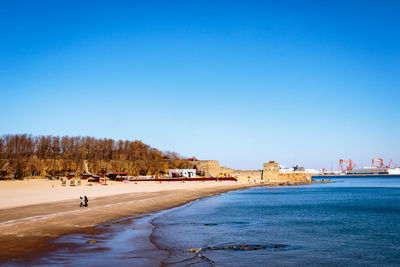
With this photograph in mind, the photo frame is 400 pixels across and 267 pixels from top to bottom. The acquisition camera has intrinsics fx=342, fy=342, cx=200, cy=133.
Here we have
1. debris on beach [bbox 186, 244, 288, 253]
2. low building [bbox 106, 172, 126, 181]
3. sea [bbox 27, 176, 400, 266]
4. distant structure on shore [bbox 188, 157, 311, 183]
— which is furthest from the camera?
distant structure on shore [bbox 188, 157, 311, 183]

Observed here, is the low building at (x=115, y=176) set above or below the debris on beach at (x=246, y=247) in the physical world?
above

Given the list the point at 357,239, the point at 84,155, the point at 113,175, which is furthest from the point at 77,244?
the point at 84,155

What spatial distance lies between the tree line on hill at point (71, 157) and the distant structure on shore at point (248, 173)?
744 centimetres

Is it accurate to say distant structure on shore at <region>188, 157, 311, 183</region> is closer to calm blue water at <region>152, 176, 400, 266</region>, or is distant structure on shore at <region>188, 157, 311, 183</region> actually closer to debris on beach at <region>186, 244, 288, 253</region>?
calm blue water at <region>152, 176, 400, 266</region>

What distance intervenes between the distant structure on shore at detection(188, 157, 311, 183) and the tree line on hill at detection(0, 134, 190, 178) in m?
7.44

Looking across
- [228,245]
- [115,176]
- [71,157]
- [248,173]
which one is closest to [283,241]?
[228,245]

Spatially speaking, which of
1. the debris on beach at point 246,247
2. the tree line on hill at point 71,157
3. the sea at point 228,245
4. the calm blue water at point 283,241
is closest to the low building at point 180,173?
the tree line on hill at point 71,157

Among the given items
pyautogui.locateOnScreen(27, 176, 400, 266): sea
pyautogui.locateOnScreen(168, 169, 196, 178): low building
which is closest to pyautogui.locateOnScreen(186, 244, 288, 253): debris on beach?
pyautogui.locateOnScreen(27, 176, 400, 266): sea

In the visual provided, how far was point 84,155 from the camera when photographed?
97250 millimetres

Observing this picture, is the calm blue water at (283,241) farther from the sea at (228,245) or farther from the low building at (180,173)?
the low building at (180,173)

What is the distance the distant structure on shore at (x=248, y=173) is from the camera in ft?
412

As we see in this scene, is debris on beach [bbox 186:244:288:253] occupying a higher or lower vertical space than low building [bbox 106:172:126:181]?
lower

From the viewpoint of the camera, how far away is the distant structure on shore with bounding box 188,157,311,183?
412 feet

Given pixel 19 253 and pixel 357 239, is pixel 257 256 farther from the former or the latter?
pixel 19 253
